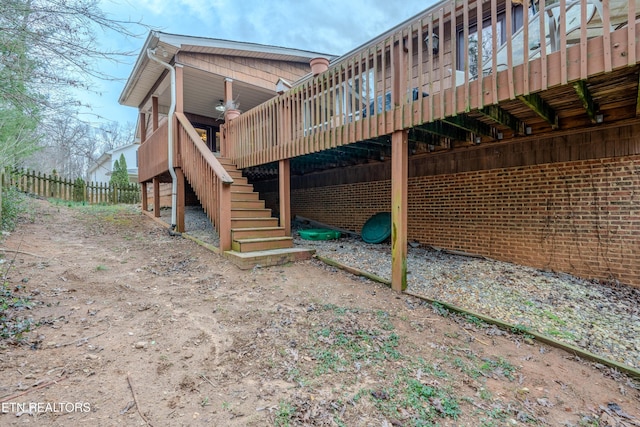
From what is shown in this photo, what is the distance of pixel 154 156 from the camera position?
8695 millimetres

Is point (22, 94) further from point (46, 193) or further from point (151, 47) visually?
point (46, 193)

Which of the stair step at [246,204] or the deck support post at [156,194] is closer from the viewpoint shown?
the stair step at [246,204]

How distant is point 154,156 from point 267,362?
774 centimetres

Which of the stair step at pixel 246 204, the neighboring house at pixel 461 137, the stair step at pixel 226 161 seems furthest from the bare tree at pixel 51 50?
the stair step at pixel 226 161

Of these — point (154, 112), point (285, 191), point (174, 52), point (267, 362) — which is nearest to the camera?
point (267, 362)

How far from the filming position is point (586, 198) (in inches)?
191

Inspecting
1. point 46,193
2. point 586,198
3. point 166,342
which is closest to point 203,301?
point 166,342

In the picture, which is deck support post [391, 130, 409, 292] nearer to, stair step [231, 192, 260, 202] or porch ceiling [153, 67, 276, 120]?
stair step [231, 192, 260, 202]

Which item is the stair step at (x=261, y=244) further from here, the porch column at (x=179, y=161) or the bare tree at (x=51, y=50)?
the bare tree at (x=51, y=50)

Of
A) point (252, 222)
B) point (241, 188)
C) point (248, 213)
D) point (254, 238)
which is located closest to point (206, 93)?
point (241, 188)

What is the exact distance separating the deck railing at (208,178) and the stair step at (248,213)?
39cm

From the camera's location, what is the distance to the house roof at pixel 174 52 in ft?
23.1

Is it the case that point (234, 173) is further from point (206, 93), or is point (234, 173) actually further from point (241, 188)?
point (206, 93)

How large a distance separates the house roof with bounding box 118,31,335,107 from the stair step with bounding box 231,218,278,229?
13.6ft
